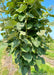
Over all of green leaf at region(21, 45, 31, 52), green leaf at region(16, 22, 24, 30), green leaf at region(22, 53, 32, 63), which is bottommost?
green leaf at region(22, 53, 32, 63)

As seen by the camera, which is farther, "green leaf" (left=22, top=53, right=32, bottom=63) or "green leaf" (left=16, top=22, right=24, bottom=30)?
"green leaf" (left=22, top=53, right=32, bottom=63)

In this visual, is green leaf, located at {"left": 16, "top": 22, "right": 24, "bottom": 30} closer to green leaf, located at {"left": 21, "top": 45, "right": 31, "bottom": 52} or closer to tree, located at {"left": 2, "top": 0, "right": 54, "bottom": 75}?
tree, located at {"left": 2, "top": 0, "right": 54, "bottom": 75}

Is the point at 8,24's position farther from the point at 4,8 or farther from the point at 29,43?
the point at 4,8

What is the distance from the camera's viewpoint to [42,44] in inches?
76.0

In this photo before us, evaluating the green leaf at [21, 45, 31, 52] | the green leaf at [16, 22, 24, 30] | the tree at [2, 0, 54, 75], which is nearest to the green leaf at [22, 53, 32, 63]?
the tree at [2, 0, 54, 75]

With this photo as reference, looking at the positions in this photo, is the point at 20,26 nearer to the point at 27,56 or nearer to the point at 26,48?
the point at 26,48

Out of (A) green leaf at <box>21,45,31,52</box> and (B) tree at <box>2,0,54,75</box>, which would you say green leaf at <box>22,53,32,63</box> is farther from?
(A) green leaf at <box>21,45,31,52</box>

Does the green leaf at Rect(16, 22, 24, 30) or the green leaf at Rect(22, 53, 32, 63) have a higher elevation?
the green leaf at Rect(16, 22, 24, 30)

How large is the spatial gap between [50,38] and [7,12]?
1004mm

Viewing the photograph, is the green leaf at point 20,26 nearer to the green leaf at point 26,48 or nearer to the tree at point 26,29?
the tree at point 26,29

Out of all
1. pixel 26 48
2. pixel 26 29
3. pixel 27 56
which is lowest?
pixel 27 56

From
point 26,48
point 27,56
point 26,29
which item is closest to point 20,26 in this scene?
point 26,29

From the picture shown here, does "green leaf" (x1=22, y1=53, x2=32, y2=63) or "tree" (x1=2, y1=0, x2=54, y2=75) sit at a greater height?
"tree" (x1=2, y1=0, x2=54, y2=75)

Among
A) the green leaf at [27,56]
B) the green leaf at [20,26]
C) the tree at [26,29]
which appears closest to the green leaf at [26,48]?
the tree at [26,29]
